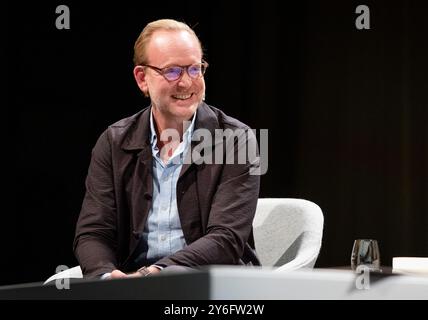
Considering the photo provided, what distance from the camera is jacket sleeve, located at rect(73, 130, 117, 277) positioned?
7.36 ft

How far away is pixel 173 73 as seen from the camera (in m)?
2.28

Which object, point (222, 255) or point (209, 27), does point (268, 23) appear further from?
point (222, 255)

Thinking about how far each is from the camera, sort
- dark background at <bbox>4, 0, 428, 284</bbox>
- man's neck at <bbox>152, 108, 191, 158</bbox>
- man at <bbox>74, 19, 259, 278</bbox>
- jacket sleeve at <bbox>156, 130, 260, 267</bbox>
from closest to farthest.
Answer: jacket sleeve at <bbox>156, 130, 260, 267</bbox> → man at <bbox>74, 19, 259, 278</bbox> → man's neck at <bbox>152, 108, 191, 158</bbox> → dark background at <bbox>4, 0, 428, 284</bbox>

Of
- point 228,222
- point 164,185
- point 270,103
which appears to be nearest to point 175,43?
point 164,185

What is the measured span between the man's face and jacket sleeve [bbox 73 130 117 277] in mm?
242

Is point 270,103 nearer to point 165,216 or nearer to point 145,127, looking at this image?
point 145,127

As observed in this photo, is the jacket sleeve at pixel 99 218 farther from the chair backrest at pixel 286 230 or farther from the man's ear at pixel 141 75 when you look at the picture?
the chair backrest at pixel 286 230

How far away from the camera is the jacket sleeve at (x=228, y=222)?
6.87ft

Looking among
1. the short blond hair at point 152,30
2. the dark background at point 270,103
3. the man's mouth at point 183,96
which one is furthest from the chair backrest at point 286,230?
the dark background at point 270,103

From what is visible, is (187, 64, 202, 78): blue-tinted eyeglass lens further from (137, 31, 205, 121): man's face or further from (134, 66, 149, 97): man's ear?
(134, 66, 149, 97): man's ear

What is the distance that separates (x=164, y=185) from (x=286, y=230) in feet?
1.48

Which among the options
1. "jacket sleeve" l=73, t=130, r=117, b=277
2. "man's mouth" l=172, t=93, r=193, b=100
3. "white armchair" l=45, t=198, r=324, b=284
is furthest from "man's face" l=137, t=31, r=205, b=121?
"white armchair" l=45, t=198, r=324, b=284

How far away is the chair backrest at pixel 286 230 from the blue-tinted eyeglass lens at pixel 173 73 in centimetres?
56

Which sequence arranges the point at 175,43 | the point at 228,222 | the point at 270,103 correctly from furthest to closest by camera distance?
the point at 270,103 < the point at 175,43 < the point at 228,222
